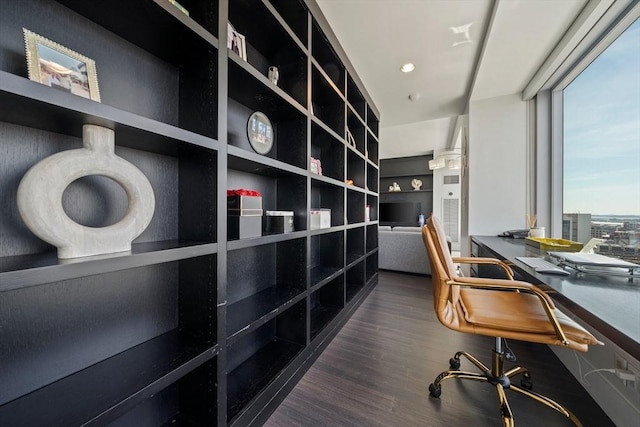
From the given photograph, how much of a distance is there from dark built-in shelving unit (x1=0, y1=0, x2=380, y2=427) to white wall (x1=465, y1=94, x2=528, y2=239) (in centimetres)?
257

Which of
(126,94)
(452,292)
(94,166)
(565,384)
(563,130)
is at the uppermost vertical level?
(563,130)

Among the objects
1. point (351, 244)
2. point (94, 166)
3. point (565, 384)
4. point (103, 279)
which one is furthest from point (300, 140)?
point (565, 384)

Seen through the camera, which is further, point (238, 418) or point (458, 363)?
point (458, 363)

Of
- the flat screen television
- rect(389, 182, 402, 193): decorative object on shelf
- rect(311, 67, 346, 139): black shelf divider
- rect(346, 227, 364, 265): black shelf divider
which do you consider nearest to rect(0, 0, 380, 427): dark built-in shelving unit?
rect(311, 67, 346, 139): black shelf divider

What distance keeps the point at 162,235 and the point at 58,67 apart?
619mm

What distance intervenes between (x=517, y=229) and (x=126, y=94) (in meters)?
3.84

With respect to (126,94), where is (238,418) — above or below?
below

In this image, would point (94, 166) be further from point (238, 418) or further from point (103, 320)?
point (238, 418)

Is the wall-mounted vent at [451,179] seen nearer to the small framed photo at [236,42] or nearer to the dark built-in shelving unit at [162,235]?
the dark built-in shelving unit at [162,235]

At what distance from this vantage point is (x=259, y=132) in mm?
1454

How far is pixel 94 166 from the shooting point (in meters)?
0.70

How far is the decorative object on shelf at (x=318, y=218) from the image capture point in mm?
1782

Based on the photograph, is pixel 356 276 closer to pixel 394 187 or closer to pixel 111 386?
pixel 111 386

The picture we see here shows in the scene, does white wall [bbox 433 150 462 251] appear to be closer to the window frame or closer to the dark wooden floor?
the window frame
